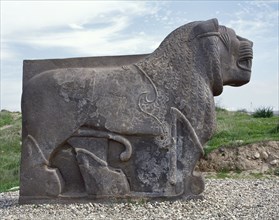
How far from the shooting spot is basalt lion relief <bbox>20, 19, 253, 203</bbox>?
7008 millimetres

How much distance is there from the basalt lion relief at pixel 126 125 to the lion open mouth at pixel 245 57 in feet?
1.26

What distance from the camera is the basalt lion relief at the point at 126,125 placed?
701 centimetres

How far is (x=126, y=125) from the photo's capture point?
6973mm

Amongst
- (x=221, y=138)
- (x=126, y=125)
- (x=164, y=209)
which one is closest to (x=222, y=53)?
(x=126, y=125)

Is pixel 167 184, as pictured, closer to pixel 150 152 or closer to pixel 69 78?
pixel 150 152

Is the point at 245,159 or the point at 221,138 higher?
the point at 221,138

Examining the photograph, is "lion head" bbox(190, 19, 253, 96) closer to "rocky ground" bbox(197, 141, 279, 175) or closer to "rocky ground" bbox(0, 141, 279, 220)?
"rocky ground" bbox(0, 141, 279, 220)

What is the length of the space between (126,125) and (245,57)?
2.08 m

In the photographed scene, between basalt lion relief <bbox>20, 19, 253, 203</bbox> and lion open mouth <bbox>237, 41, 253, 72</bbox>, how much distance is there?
384 mm

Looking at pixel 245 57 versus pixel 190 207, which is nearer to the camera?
pixel 190 207

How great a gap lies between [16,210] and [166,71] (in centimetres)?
285

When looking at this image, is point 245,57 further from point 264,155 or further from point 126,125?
point 264,155

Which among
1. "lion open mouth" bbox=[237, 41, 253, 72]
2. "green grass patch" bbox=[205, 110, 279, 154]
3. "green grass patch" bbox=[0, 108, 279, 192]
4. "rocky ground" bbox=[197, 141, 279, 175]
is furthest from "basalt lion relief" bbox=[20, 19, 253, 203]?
"rocky ground" bbox=[197, 141, 279, 175]

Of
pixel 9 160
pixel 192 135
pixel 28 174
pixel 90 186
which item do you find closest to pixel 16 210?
pixel 28 174
